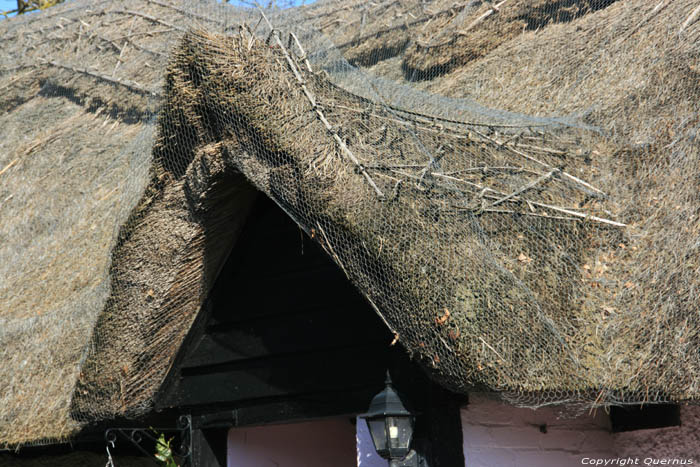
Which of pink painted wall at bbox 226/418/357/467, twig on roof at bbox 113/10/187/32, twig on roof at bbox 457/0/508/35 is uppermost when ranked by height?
twig on roof at bbox 113/10/187/32

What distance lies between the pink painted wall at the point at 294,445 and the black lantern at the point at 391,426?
4.76 feet

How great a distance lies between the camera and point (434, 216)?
3.34 m

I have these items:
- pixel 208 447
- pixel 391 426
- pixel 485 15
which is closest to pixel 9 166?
pixel 208 447

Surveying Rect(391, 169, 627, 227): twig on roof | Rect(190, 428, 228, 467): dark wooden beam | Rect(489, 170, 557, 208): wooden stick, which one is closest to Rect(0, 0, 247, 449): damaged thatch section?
Rect(190, 428, 228, 467): dark wooden beam

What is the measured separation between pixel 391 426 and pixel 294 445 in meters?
1.96

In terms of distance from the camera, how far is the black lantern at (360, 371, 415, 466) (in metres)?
3.25

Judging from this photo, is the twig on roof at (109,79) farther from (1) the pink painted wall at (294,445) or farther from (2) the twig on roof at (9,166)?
(1) the pink painted wall at (294,445)

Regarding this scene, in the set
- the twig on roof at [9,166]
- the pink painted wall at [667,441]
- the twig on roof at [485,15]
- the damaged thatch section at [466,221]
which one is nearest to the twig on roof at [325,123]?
the damaged thatch section at [466,221]

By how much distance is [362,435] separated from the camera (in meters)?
3.86

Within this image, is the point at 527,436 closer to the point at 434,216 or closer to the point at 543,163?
the point at 434,216

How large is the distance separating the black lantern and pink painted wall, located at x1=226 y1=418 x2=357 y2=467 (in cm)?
145

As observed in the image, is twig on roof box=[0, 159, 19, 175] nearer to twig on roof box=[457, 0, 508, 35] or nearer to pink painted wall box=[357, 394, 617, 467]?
twig on roof box=[457, 0, 508, 35]

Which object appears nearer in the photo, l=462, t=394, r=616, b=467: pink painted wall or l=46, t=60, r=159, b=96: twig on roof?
l=462, t=394, r=616, b=467: pink painted wall

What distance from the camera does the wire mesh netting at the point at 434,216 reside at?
303cm
